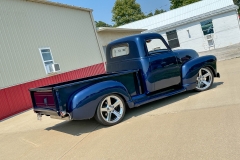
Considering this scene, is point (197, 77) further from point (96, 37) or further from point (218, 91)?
point (96, 37)

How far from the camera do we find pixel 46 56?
1104cm

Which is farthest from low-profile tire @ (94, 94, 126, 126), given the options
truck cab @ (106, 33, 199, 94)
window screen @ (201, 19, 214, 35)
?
window screen @ (201, 19, 214, 35)

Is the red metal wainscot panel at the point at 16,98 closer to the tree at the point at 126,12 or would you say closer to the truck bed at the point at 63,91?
the truck bed at the point at 63,91

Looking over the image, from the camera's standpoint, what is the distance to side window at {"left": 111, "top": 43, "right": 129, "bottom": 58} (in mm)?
5855

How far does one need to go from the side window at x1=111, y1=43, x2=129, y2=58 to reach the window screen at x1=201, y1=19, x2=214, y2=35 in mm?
17192

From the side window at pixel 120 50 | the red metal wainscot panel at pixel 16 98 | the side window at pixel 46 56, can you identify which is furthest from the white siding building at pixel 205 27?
the side window at pixel 120 50

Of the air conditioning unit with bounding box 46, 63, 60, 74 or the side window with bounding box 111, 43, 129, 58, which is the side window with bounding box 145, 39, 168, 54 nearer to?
the side window with bounding box 111, 43, 129, 58

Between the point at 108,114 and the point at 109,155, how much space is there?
4.57ft

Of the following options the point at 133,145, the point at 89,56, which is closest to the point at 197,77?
the point at 133,145

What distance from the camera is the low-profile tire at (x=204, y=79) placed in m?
6.25

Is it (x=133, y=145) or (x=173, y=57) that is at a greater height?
(x=173, y=57)

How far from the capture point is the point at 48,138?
15.7 feet

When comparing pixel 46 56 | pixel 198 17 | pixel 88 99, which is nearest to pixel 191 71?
pixel 88 99

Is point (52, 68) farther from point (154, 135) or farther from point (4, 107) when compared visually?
point (154, 135)
